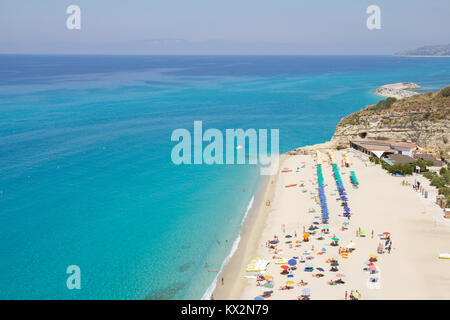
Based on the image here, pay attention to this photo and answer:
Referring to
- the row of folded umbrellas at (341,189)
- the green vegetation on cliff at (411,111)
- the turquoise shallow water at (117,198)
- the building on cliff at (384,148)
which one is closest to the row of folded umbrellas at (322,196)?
the row of folded umbrellas at (341,189)

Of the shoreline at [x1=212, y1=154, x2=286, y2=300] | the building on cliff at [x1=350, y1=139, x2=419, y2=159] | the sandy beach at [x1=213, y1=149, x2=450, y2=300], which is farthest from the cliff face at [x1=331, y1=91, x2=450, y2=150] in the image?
the shoreline at [x1=212, y1=154, x2=286, y2=300]

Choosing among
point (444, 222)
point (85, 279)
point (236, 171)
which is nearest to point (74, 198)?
point (85, 279)

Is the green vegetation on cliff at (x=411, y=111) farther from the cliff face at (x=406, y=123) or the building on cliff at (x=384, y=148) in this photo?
the building on cliff at (x=384, y=148)

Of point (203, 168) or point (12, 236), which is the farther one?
point (203, 168)

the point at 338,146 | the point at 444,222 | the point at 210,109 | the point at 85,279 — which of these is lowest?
the point at 85,279

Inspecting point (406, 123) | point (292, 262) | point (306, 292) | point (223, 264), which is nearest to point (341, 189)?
point (292, 262)

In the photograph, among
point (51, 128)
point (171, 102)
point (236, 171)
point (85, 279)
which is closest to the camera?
point (85, 279)

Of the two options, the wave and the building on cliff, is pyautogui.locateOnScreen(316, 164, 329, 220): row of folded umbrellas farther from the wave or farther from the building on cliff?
the building on cliff

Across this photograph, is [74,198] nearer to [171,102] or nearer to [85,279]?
[85,279]
